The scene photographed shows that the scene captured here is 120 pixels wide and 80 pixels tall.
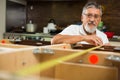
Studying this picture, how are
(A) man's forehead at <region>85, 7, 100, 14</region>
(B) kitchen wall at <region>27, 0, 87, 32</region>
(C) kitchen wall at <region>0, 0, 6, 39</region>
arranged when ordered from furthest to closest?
(B) kitchen wall at <region>27, 0, 87, 32</region>, (C) kitchen wall at <region>0, 0, 6, 39</region>, (A) man's forehead at <region>85, 7, 100, 14</region>

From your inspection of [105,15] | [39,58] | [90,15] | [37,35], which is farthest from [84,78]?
[105,15]

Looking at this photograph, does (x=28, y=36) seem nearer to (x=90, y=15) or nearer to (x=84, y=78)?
(x=90, y=15)

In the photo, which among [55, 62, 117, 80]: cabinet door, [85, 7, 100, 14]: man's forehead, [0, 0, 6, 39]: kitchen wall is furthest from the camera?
[0, 0, 6, 39]: kitchen wall

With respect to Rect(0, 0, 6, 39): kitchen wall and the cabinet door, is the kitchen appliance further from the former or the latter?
the cabinet door

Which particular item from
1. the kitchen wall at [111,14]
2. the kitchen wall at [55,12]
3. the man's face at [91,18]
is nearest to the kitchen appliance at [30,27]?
the kitchen wall at [55,12]

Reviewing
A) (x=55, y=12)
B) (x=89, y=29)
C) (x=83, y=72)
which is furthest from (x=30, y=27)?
(x=83, y=72)

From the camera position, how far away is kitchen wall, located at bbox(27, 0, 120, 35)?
3.53 metres

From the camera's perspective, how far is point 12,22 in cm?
378

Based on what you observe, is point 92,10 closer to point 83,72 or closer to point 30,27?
point 83,72

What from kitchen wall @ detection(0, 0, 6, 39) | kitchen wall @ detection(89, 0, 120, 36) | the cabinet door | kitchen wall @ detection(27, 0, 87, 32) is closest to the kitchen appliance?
kitchen wall @ detection(27, 0, 87, 32)

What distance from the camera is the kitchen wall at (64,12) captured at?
3.53m

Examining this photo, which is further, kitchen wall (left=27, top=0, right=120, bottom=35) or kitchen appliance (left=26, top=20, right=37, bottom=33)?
kitchen appliance (left=26, top=20, right=37, bottom=33)

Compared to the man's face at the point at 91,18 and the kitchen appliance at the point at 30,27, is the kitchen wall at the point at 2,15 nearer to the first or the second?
the kitchen appliance at the point at 30,27

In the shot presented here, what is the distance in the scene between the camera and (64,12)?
3875mm
